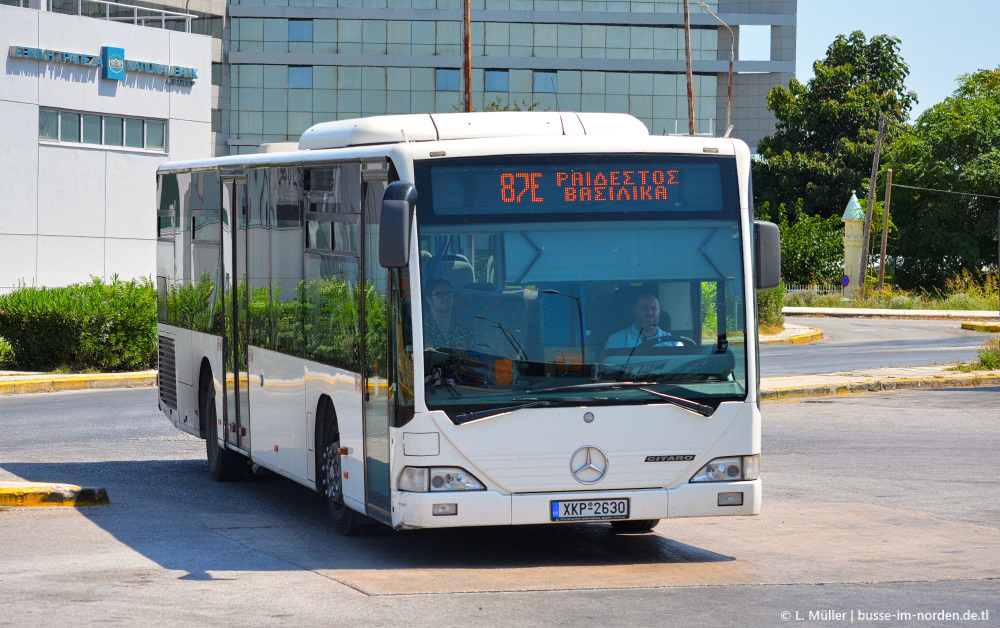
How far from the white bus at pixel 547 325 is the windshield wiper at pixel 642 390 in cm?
1

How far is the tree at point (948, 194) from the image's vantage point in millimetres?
70000

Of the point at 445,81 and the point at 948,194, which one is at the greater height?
the point at 445,81

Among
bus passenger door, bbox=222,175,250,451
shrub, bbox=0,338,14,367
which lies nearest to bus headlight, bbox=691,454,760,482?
bus passenger door, bbox=222,175,250,451

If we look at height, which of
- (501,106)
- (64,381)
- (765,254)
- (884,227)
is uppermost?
(501,106)

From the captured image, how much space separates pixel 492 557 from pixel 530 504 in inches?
35.8

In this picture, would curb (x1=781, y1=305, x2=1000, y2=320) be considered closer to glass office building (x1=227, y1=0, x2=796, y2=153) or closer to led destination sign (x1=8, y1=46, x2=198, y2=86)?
glass office building (x1=227, y1=0, x2=796, y2=153)

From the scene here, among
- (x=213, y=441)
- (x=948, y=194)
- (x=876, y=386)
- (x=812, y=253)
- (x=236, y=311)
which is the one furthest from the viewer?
(x=812, y=253)

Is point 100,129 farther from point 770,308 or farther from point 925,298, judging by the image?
point 925,298

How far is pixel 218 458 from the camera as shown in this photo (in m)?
13.3

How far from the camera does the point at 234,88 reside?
7681 centimetres

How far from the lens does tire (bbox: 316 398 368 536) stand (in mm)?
10102

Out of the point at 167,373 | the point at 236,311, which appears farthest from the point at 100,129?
the point at 236,311

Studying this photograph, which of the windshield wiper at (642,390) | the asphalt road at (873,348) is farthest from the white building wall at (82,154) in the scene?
the windshield wiper at (642,390)

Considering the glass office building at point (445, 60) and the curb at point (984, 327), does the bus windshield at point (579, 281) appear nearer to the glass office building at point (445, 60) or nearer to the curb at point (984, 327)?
the curb at point (984, 327)
